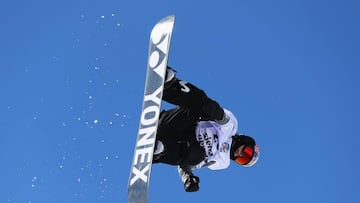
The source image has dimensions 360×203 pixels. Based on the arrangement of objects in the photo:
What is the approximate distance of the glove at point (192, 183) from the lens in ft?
15.2

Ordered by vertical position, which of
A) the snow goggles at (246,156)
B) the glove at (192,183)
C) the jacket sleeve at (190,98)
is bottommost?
the glove at (192,183)

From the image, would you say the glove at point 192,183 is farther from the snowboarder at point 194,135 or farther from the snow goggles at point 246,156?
the snow goggles at point 246,156

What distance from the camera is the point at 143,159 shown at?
A: 4.43 m

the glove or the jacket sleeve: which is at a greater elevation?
the jacket sleeve

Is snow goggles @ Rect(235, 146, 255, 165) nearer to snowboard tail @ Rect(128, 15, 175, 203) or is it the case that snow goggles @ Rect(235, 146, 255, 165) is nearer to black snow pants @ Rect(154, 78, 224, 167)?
black snow pants @ Rect(154, 78, 224, 167)

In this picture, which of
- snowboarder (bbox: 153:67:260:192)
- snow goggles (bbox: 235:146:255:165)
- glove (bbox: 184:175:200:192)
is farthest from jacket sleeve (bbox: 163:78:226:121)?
snow goggles (bbox: 235:146:255:165)

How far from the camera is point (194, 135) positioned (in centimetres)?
466

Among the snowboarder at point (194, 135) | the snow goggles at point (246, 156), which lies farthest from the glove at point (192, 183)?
the snow goggles at point (246, 156)

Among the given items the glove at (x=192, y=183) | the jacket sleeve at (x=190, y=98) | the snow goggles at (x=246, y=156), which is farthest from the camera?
the snow goggles at (x=246, y=156)

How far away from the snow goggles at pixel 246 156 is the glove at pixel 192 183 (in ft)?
1.56

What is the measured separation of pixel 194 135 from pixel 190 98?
15.1 inches

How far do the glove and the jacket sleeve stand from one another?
495 mm

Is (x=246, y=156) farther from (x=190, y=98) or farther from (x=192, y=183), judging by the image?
(x=190, y=98)

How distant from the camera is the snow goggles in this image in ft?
16.3
